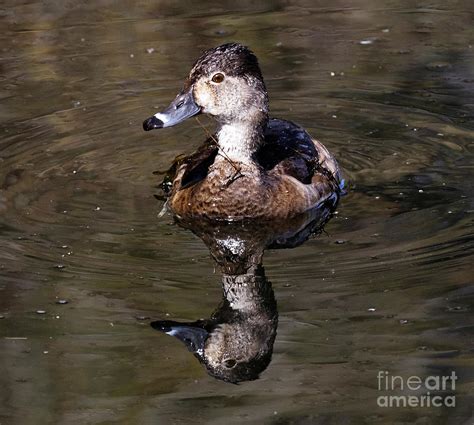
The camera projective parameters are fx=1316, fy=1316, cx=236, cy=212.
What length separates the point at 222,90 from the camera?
28.7ft

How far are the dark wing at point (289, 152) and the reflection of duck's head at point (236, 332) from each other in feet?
4.79

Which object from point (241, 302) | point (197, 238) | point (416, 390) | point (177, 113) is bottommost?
point (197, 238)

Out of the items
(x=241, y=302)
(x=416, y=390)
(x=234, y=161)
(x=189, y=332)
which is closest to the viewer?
(x=416, y=390)

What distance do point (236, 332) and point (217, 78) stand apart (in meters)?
2.24

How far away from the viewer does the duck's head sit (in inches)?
344

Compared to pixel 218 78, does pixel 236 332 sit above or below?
below

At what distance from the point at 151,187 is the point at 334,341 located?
9.42 feet

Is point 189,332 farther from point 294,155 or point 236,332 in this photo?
point 294,155

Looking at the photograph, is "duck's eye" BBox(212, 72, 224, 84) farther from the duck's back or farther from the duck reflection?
the duck reflection

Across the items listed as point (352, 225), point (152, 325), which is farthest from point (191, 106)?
point (152, 325)

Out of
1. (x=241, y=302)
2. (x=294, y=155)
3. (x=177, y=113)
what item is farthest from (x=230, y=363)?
(x=294, y=155)

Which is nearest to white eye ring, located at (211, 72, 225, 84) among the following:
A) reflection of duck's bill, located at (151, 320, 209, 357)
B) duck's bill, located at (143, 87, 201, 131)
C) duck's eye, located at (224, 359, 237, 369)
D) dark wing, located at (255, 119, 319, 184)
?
duck's bill, located at (143, 87, 201, 131)

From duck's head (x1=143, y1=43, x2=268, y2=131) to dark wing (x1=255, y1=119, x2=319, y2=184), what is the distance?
1.18 feet

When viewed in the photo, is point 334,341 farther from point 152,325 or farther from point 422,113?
point 422,113
